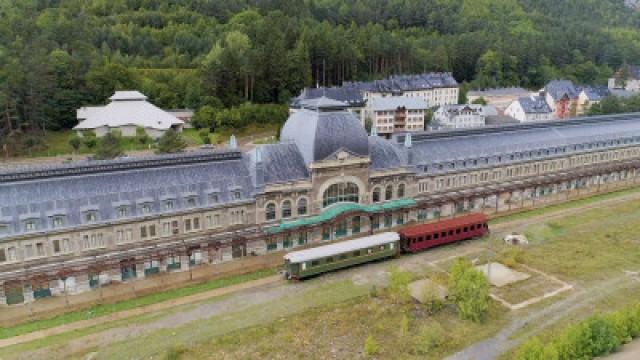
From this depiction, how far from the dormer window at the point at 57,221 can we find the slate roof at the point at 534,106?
106624mm

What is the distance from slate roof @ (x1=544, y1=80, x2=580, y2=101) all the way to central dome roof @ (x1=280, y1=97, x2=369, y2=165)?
97.5 meters

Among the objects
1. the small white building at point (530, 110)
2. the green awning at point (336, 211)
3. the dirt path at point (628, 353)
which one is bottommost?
the dirt path at point (628, 353)

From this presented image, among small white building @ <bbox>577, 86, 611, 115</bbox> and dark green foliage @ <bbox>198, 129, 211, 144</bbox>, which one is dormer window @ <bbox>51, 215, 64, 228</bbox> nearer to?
dark green foliage @ <bbox>198, 129, 211, 144</bbox>

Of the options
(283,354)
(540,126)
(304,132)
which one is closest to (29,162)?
(304,132)

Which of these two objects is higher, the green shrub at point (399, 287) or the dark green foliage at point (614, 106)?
the dark green foliage at point (614, 106)

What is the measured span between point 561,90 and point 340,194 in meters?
104

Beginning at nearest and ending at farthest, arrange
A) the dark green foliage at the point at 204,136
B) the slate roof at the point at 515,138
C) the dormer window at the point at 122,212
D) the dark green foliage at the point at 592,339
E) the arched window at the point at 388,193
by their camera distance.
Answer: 1. the dark green foliage at the point at 592,339
2. the dormer window at the point at 122,212
3. the arched window at the point at 388,193
4. the slate roof at the point at 515,138
5. the dark green foliage at the point at 204,136

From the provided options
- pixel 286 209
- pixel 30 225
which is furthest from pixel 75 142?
pixel 286 209

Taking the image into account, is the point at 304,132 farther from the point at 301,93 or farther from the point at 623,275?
the point at 301,93

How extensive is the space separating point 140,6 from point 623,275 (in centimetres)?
16100

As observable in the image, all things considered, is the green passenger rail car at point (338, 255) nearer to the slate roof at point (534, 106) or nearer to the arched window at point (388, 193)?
the arched window at point (388, 193)

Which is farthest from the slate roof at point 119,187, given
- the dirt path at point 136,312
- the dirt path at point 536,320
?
the dirt path at point 536,320

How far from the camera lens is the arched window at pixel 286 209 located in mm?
60656

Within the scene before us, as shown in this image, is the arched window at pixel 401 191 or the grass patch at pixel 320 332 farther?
the arched window at pixel 401 191
